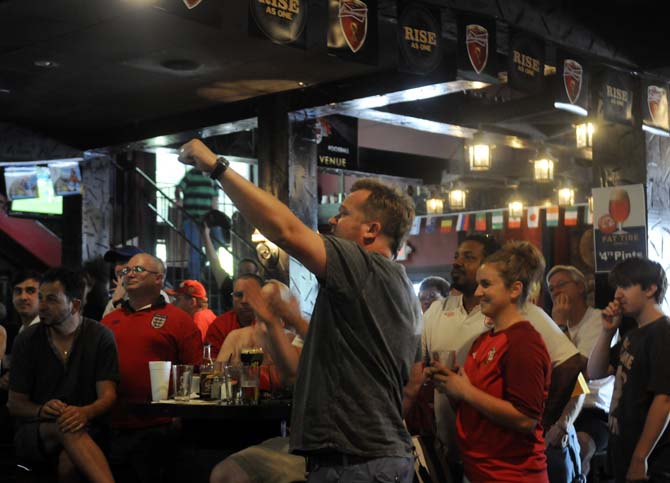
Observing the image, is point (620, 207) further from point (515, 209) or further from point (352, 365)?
point (515, 209)

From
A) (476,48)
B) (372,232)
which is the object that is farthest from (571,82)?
(372,232)

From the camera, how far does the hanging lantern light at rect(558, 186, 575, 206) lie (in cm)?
1505

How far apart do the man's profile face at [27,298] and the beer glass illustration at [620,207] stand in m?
5.16

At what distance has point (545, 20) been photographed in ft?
28.4

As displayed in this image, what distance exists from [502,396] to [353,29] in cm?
414

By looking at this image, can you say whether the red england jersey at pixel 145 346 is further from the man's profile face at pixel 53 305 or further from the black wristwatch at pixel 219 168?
the black wristwatch at pixel 219 168

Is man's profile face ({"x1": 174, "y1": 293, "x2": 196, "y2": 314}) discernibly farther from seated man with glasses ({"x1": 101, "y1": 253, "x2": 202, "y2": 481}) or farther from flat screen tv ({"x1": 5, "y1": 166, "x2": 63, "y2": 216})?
flat screen tv ({"x1": 5, "y1": 166, "x2": 63, "y2": 216})

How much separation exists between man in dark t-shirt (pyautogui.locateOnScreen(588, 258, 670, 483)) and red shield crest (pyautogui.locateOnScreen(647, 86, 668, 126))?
4.90 m

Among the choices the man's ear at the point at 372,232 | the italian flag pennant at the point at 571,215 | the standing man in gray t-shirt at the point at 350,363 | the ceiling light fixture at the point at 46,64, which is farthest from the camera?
the italian flag pennant at the point at 571,215

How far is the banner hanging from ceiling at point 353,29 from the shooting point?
22.2 ft

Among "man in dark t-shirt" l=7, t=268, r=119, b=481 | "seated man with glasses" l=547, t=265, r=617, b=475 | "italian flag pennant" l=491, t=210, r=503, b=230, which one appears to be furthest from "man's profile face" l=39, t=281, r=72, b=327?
"italian flag pennant" l=491, t=210, r=503, b=230

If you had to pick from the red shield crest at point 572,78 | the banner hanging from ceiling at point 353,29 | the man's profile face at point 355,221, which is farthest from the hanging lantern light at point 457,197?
the man's profile face at point 355,221

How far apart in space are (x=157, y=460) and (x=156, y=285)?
1138 mm

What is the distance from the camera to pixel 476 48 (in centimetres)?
770
